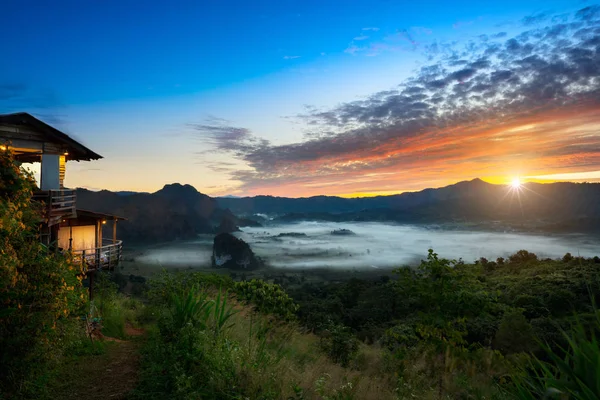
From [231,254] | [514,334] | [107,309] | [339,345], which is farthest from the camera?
[231,254]

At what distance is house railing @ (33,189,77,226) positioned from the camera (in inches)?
618

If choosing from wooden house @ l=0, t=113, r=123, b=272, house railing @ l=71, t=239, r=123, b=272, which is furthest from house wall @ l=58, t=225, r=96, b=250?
house railing @ l=71, t=239, r=123, b=272

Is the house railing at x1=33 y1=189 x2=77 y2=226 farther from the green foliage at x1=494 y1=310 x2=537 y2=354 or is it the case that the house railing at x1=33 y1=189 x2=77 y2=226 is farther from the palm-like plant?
the green foliage at x1=494 y1=310 x2=537 y2=354

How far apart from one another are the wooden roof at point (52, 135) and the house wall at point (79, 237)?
4563 mm

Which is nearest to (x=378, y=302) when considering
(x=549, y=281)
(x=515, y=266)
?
(x=549, y=281)

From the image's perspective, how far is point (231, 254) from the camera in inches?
6462

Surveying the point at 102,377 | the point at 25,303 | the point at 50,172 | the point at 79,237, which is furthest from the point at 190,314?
the point at 79,237

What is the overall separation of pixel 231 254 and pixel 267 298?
151 meters

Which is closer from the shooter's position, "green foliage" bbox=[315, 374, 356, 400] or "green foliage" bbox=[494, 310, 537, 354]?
"green foliage" bbox=[315, 374, 356, 400]

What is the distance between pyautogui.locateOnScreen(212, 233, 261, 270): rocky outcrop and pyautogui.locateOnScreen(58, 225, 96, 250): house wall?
466 feet

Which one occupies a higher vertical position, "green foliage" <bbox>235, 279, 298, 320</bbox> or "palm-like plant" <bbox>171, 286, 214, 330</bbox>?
Result: "palm-like plant" <bbox>171, 286, 214, 330</bbox>

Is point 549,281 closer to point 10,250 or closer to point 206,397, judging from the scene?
point 206,397

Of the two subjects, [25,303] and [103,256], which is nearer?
[25,303]

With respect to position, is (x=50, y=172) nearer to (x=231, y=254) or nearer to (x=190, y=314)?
(x=190, y=314)
